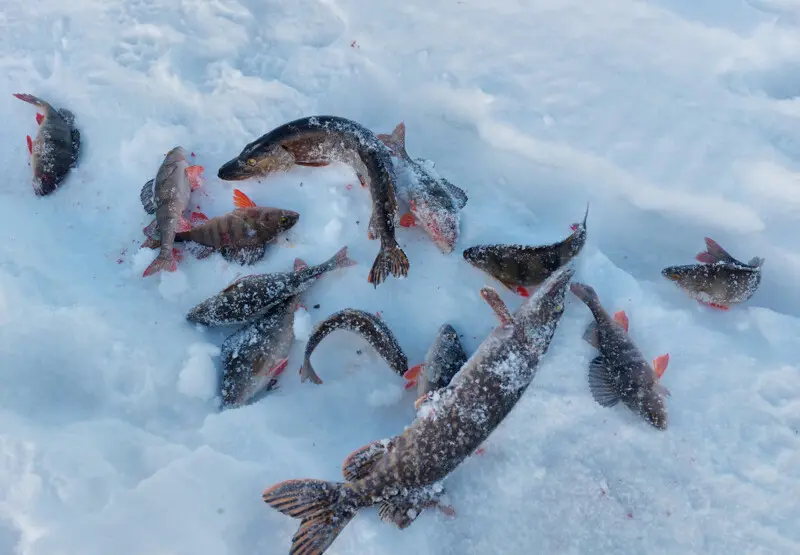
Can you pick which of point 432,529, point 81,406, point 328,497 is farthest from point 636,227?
point 81,406

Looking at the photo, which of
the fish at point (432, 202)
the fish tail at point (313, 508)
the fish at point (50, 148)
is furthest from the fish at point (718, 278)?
the fish at point (50, 148)

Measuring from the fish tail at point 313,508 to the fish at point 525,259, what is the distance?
2205 mm

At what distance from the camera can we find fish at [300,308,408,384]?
4.32 m

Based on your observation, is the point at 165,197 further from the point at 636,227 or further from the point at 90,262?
the point at 636,227

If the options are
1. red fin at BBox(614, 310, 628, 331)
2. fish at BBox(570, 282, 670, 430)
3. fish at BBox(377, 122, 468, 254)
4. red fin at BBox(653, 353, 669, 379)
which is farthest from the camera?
fish at BBox(377, 122, 468, 254)

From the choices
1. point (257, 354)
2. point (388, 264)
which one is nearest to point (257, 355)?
point (257, 354)

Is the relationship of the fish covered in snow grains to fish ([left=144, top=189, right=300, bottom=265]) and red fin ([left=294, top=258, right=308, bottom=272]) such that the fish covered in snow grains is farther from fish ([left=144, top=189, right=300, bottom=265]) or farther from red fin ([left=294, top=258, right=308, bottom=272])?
fish ([left=144, top=189, right=300, bottom=265])

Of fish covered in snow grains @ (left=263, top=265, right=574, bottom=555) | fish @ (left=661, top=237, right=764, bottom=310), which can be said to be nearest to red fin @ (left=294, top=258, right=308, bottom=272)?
fish covered in snow grains @ (left=263, top=265, right=574, bottom=555)

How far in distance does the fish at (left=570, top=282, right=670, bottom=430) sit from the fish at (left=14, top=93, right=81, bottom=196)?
5118 mm

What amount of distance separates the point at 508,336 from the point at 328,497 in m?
1.82

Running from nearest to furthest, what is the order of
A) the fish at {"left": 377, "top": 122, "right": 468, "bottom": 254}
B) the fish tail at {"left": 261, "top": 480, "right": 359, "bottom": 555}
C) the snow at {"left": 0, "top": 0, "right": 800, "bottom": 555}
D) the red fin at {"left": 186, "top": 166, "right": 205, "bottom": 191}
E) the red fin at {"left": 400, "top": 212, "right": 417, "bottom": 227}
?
the fish tail at {"left": 261, "top": 480, "right": 359, "bottom": 555}
the snow at {"left": 0, "top": 0, "right": 800, "bottom": 555}
the fish at {"left": 377, "top": 122, "right": 468, "bottom": 254}
the red fin at {"left": 400, "top": 212, "right": 417, "bottom": 227}
the red fin at {"left": 186, "top": 166, "right": 205, "bottom": 191}

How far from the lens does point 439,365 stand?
4207mm

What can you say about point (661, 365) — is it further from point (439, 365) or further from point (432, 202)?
point (432, 202)

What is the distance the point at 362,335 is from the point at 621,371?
213cm
